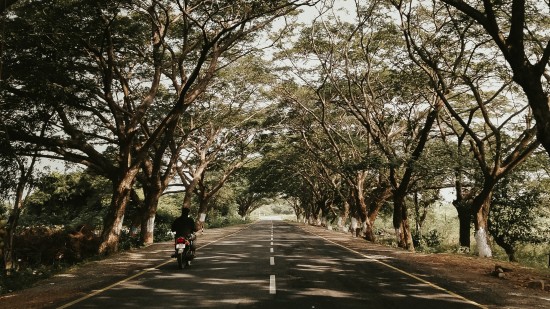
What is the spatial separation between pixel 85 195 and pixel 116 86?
2206 cm

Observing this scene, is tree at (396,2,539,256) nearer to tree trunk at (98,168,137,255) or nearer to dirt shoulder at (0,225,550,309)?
dirt shoulder at (0,225,550,309)

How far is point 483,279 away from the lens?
10641mm

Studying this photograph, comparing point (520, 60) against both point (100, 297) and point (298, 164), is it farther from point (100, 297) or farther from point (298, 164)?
point (298, 164)

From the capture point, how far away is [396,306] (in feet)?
23.2

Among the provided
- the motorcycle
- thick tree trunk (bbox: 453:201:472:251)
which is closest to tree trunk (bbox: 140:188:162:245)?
the motorcycle

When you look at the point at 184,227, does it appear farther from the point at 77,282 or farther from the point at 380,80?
the point at 380,80

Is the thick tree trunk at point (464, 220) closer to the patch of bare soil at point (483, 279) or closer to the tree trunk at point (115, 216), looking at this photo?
the patch of bare soil at point (483, 279)

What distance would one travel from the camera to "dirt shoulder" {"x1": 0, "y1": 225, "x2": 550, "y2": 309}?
7.86 m

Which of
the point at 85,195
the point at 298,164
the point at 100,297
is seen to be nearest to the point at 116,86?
the point at 100,297

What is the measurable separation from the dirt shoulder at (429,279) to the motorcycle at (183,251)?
Result: 43.5 inches

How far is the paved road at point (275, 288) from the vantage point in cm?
722

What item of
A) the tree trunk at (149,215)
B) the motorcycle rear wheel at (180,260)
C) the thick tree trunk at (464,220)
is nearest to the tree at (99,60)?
the tree trunk at (149,215)

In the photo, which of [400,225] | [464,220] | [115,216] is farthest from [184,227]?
[464,220]

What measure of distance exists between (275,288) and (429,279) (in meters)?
4.40
